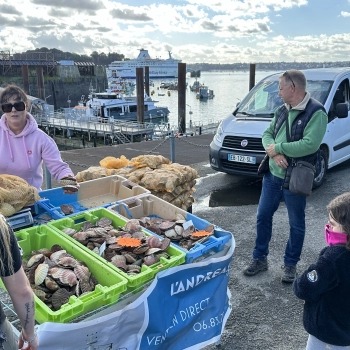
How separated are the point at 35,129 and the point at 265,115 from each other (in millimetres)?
4578

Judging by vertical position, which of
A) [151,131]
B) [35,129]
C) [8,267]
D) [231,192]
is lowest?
[151,131]

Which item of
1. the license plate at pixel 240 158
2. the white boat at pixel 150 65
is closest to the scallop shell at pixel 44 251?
the license plate at pixel 240 158

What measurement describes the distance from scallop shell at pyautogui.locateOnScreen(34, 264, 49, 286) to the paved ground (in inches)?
59.5

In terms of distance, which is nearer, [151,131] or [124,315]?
[124,315]

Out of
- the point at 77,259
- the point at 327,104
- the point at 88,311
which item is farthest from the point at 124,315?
the point at 327,104

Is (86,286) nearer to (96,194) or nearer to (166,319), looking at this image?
→ (166,319)

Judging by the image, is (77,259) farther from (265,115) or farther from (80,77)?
(80,77)

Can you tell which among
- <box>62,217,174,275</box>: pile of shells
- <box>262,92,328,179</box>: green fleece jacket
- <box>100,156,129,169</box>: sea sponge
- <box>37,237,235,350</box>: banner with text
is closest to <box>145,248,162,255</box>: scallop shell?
<box>62,217,174,275</box>: pile of shells

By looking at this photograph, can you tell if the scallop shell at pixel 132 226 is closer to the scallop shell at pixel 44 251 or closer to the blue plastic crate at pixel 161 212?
the blue plastic crate at pixel 161 212

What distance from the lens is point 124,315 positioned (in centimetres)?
212

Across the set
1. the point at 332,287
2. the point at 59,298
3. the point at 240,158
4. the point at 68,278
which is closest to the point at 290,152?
the point at 332,287

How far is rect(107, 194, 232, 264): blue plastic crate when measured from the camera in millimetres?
2730

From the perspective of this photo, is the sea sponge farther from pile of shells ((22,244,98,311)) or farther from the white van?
pile of shells ((22,244,98,311))

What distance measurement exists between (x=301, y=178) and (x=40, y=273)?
2405 mm
